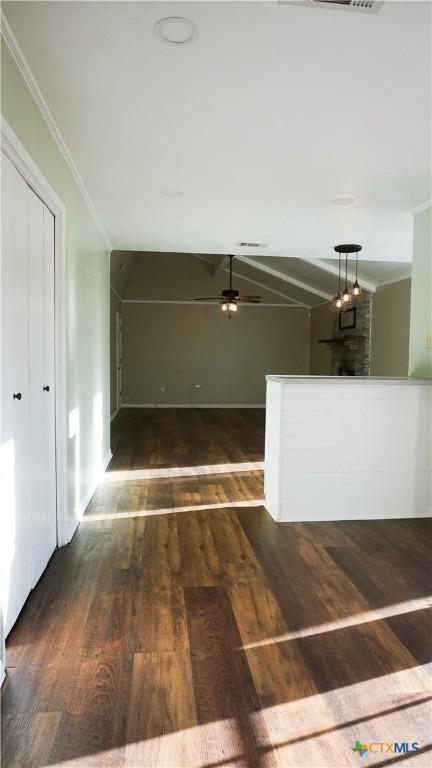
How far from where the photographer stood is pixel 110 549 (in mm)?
2980

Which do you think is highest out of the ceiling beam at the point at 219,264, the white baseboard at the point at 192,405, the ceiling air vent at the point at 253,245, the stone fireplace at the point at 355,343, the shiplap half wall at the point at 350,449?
the ceiling beam at the point at 219,264

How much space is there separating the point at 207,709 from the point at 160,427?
6665 mm

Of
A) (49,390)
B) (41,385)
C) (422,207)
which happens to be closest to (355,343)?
(422,207)

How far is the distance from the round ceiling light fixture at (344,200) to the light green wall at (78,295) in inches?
82.2

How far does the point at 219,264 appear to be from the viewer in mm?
10477

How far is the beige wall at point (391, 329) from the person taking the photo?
6949 millimetres

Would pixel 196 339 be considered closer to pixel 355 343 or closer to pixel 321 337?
pixel 321 337

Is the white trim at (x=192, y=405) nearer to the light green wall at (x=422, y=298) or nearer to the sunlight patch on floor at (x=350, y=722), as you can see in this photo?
the light green wall at (x=422, y=298)

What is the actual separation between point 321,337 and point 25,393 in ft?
31.1

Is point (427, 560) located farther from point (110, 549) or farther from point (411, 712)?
point (110, 549)

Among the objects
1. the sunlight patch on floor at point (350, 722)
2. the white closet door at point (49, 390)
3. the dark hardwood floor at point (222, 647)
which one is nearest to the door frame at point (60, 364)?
the white closet door at point (49, 390)

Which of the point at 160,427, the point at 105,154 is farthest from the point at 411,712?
the point at 160,427

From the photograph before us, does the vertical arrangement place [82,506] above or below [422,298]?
below

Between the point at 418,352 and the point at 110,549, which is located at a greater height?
the point at 418,352
